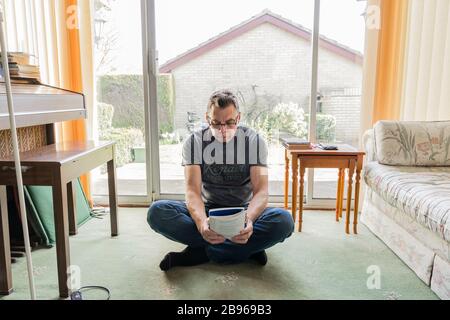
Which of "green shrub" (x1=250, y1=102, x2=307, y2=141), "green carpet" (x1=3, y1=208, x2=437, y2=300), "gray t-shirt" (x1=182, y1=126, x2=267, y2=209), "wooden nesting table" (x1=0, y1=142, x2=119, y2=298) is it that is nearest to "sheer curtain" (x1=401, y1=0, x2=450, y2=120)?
"green shrub" (x1=250, y1=102, x2=307, y2=141)

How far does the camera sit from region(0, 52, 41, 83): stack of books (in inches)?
72.5

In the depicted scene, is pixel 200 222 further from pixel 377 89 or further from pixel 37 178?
pixel 377 89

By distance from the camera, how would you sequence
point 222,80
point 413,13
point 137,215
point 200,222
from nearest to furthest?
point 200,222 → point 413,13 → point 137,215 → point 222,80

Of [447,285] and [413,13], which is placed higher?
[413,13]

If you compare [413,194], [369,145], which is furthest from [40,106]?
[369,145]

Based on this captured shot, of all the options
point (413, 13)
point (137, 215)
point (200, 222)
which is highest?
point (413, 13)

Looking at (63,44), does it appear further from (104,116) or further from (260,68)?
(260,68)

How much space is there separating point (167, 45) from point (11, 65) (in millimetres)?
1113

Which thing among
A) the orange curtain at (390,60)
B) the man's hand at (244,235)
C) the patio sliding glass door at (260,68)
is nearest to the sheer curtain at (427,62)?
the orange curtain at (390,60)

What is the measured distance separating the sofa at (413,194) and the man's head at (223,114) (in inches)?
33.1

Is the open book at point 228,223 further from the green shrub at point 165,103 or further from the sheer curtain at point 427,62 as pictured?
the sheer curtain at point 427,62

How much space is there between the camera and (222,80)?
2.74m

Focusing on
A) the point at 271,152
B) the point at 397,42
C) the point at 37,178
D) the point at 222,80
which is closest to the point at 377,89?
the point at 397,42

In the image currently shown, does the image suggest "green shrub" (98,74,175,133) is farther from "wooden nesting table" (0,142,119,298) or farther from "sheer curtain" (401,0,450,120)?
"sheer curtain" (401,0,450,120)
